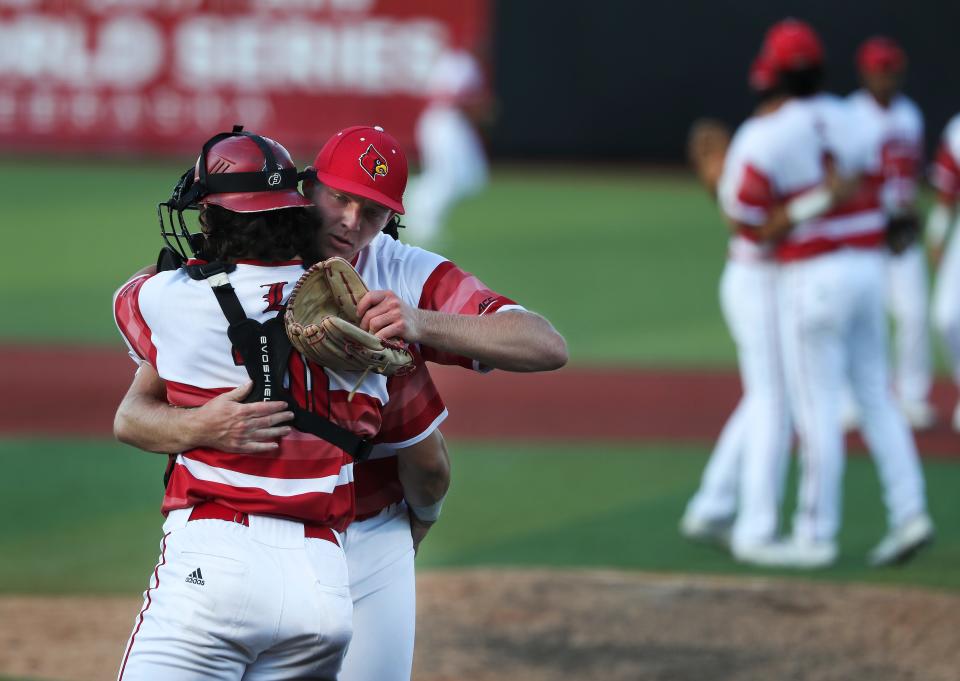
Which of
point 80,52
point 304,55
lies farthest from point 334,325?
point 80,52

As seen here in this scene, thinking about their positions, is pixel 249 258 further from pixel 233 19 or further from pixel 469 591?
pixel 233 19

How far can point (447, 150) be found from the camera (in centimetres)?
1855

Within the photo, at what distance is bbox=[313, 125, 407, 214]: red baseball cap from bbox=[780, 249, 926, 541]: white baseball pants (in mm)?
3629

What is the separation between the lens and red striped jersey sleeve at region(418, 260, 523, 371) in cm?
309

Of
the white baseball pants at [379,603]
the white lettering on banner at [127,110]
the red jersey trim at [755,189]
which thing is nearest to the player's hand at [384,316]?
the white baseball pants at [379,603]

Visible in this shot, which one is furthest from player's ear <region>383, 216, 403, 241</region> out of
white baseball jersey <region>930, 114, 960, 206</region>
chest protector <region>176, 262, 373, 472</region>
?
white baseball jersey <region>930, 114, 960, 206</region>

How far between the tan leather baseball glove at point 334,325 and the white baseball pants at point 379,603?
2.10ft

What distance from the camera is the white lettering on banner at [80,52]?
25094mm

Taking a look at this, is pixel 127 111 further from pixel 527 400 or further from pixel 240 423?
pixel 240 423

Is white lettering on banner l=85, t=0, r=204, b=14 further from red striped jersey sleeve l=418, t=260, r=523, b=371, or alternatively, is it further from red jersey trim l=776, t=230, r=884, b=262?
red striped jersey sleeve l=418, t=260, r=523, b=371

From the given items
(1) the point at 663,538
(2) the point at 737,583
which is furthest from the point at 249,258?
(1) the point at 663,538

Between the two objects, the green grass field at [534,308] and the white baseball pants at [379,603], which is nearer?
the white baseball pants at [379,603]

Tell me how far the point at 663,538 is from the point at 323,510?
4309 mm

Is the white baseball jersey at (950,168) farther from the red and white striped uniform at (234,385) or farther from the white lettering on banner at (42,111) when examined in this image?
the white lettering on banner at (42,111)
